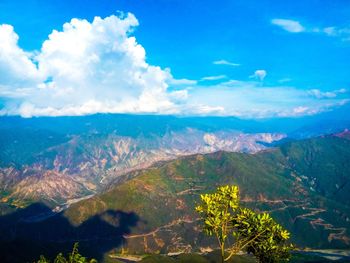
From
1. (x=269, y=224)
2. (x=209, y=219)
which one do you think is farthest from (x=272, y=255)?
(x=209, y=219)

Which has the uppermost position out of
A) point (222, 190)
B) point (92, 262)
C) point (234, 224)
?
point (222, 190)

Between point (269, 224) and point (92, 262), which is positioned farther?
point (92, 262)

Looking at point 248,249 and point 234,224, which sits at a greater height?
point 234,224

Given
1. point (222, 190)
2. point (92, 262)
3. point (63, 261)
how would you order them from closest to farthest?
point (222, 190) → point (63, 261) → point (92, 262)

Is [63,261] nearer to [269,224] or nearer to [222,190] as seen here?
[222,190]

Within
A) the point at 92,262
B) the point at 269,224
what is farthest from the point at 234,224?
the point at 92,262

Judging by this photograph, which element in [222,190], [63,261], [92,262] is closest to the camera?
[222,190]

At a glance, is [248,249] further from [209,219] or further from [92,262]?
[92,262]
